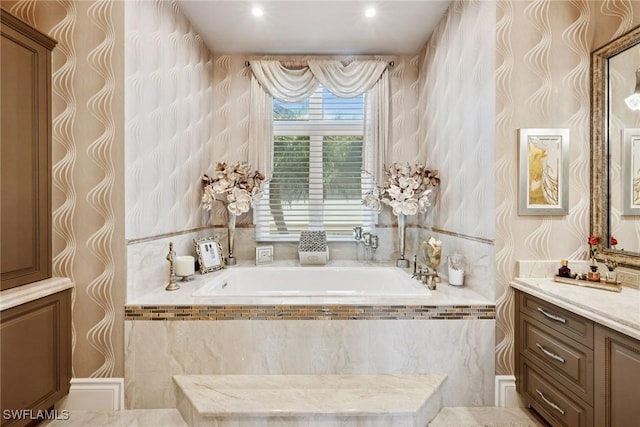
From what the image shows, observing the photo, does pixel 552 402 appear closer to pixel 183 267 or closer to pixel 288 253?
pixel 288 253

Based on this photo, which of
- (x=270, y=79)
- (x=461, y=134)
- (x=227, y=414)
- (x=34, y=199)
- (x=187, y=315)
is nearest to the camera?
(x=227, y=414)

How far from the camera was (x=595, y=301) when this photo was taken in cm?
144

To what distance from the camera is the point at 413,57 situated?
306cm

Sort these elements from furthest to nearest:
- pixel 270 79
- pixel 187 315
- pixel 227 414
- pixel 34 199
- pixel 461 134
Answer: pixel 270 79 → pixel 461 134 → pixel 187 315 → pixel 34 199 → pixel 227 414

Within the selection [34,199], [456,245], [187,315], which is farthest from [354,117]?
[34,199]

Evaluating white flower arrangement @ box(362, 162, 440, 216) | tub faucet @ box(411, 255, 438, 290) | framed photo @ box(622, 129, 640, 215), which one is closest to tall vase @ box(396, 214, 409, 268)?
white flower arrangement @ box(362, 162, 440, 216)

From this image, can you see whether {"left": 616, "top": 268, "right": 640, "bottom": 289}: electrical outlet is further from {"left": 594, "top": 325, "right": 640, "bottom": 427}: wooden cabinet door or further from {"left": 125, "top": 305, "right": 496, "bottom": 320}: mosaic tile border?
{"left": 125, "top": 305, "right": 496, "bottom": 320}: mosaic tile border

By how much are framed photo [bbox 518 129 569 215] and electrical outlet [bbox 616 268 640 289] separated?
407 mm

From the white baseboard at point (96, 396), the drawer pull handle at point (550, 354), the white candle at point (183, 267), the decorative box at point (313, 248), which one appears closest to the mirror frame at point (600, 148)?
the drawer pull handle at point (550, 354)

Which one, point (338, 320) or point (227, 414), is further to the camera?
point (338, 320)

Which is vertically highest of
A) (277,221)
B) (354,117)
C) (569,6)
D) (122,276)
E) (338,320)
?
(569,6)

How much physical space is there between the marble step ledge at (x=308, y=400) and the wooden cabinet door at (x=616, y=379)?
715 millimetres

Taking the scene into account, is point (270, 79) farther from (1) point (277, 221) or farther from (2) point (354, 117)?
(1) point (277, 221)

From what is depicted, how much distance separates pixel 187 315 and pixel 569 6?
293 centimetres
